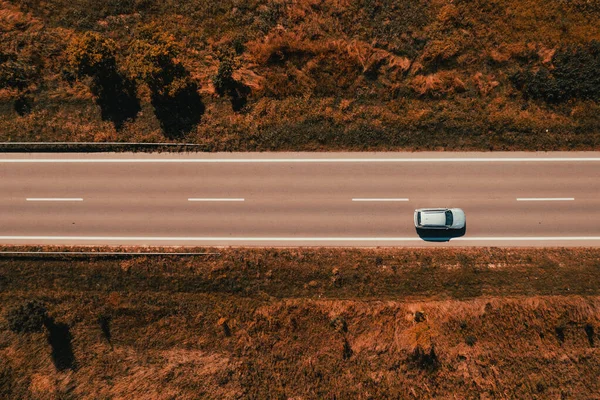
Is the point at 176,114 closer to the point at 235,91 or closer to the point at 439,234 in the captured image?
the point at 235,91

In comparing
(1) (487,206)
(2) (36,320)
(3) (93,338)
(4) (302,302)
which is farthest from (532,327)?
(2) (36,320)

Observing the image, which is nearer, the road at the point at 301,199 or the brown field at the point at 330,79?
the road at the point at 301,199

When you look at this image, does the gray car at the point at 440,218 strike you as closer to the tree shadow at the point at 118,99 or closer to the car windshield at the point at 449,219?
the car windshield at the point at 449,219

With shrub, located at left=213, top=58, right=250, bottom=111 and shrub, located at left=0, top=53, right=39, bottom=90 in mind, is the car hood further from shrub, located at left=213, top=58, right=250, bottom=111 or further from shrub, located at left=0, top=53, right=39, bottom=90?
shrub, located at left=0, top=53, right=39, bottom=90

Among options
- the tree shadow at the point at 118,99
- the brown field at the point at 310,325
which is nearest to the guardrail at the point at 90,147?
the tree shadow at the point at 118,99

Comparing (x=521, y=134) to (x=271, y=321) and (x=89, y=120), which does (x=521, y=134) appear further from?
(x=89, y=120)

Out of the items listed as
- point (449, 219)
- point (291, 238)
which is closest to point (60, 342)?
point (291, 238)
